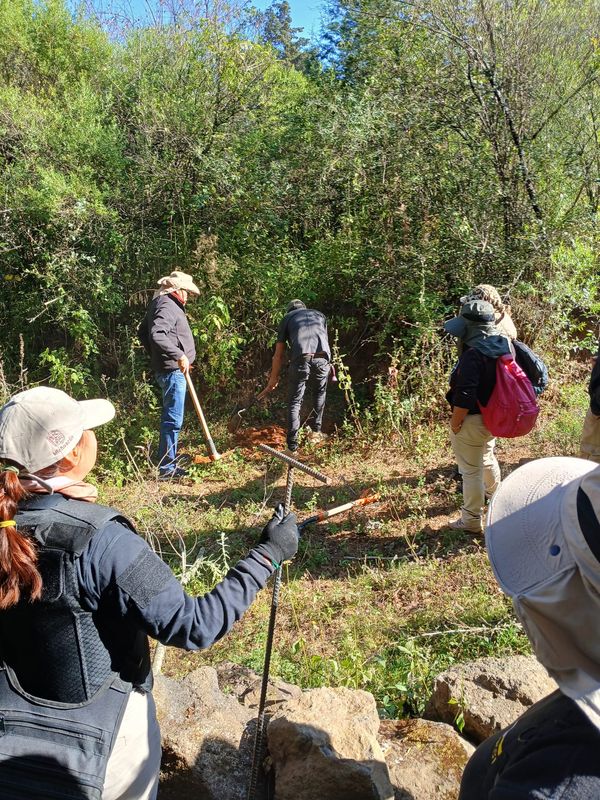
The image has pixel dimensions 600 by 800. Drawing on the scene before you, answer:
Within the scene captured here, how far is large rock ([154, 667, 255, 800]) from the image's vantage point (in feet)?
8.59

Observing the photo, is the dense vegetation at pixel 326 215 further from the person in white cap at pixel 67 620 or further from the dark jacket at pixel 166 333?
the person in white cap at pixel 67 620

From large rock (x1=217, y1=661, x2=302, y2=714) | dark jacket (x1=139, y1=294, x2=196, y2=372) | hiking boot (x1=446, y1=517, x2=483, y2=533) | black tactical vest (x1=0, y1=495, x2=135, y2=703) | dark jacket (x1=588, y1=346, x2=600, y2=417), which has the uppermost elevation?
dark jacket (x1=139, y1=294, x2=196, y2=372)

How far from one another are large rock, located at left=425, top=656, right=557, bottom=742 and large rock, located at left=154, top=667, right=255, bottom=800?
93cm

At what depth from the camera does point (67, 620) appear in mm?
1762

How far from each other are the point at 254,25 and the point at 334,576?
892 cm

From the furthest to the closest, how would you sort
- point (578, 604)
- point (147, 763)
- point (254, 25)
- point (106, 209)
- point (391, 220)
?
1. point (254, 25)
2. point (106, 209)
3. point (391, 220)
4. point (147, 763)
5. point (578, 604)

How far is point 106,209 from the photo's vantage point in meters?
9.27

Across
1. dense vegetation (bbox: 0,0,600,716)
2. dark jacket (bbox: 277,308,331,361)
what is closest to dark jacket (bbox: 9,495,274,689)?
dense vegetation (bbox: 0,0,600,716)

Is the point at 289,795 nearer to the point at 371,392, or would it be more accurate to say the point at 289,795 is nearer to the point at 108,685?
the point at 108,685

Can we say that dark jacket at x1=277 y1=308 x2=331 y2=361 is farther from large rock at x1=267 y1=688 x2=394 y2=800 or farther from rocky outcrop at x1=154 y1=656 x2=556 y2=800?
large rock at x1=267 y1=688 x2=394 y2=800

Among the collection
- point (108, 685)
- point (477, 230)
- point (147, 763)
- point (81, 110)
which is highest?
point (81, 110)

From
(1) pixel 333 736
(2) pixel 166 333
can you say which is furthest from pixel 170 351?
(1) pixel 333 736

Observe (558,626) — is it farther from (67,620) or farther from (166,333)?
(166,333)

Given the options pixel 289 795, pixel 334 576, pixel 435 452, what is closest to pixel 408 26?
pixel 435 452
